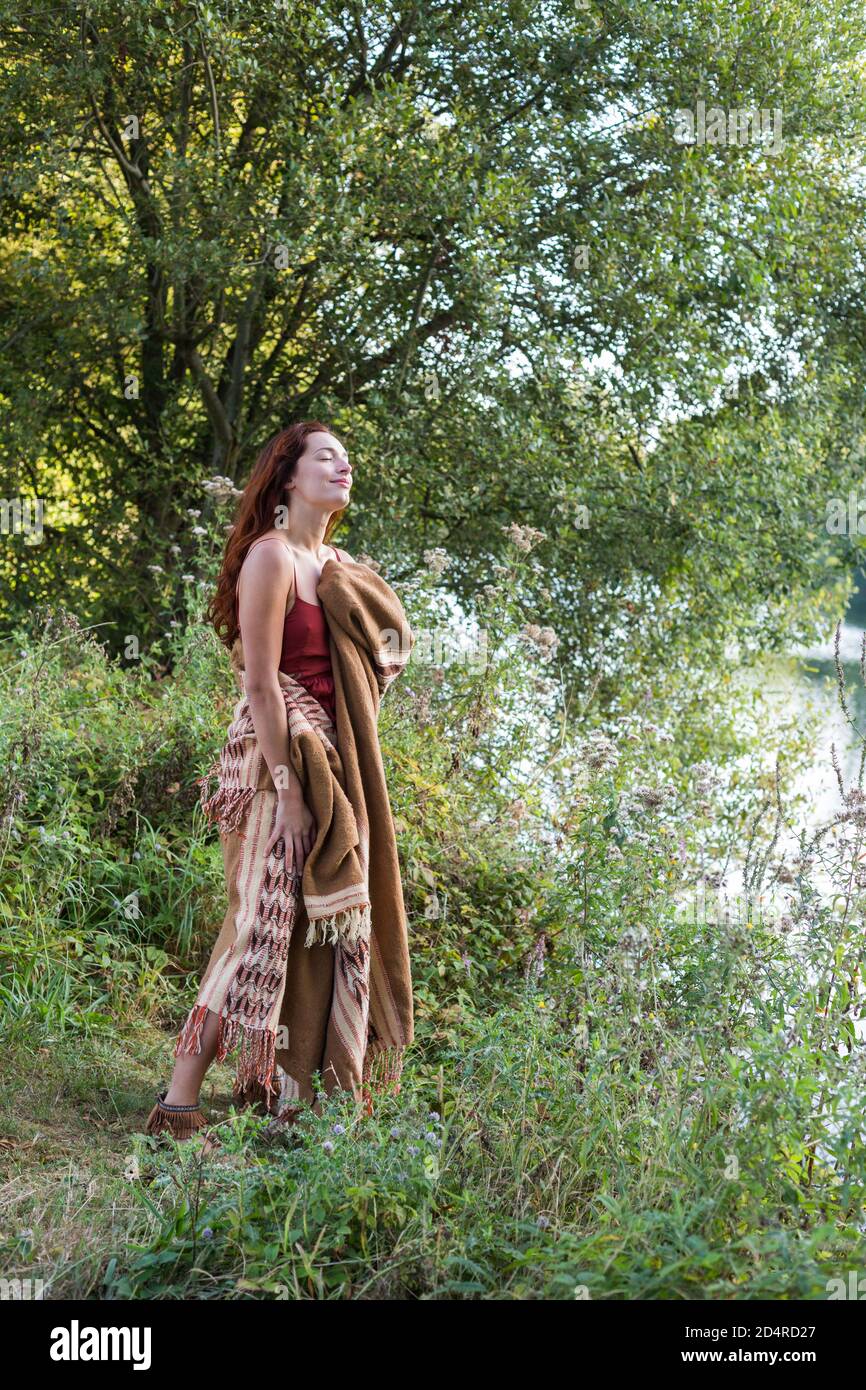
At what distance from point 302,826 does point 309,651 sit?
49 centimetres

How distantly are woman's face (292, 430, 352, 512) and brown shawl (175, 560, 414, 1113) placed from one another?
0.19 meters

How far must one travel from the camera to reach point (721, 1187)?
264 centimetres

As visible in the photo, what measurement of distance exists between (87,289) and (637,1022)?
6.54 meters

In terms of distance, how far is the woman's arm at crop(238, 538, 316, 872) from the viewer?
355 cm

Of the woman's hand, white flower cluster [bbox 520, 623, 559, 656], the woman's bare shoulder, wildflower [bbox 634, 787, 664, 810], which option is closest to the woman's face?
the woman's bare shoulder

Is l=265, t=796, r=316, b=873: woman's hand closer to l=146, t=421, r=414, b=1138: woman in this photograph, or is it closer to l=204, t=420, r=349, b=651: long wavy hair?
l=146, t=421, r=414, b=1138: woman

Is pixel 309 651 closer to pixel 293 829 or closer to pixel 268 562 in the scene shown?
pixel 268 562

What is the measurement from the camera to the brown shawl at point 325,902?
357 cm

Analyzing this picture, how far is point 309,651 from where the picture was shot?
12.1 feet

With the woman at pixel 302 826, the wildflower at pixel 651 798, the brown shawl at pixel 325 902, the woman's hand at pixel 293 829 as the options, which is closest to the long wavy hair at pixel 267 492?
the woman at pixel 302 826

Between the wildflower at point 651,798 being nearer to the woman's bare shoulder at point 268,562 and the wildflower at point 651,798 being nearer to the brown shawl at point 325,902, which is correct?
the brown shawl at point 325,902

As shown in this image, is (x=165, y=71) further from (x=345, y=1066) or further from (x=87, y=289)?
(x=345, y=1066)
